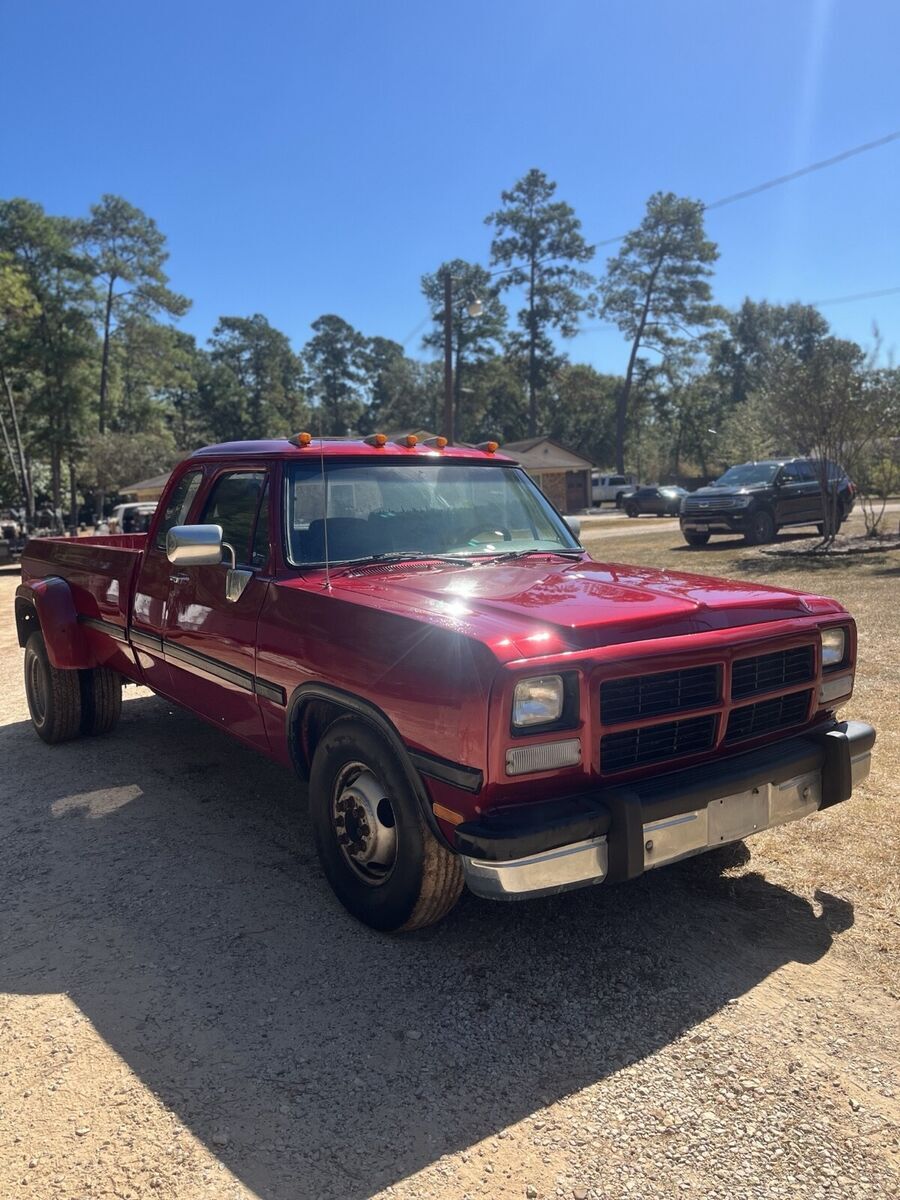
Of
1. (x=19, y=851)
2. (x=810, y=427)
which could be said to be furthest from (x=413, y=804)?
(x=810, y=427)

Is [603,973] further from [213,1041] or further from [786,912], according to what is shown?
[213,1041]

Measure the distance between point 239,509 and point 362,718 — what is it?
5.24ft

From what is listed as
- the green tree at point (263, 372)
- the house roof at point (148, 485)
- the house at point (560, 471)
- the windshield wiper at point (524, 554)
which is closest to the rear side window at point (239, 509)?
the windshield wiper at point (524, 554)

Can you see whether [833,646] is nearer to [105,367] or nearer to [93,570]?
[93,570]

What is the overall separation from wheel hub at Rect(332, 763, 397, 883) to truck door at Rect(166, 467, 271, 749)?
73 cm

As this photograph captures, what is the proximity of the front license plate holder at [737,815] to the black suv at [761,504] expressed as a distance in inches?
647

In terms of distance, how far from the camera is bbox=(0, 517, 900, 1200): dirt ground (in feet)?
7.48

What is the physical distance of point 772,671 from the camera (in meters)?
3.36

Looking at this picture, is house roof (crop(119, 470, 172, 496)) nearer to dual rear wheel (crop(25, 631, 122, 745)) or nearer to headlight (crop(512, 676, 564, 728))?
dual rear wheel (crop(25, 631, 122, 745))

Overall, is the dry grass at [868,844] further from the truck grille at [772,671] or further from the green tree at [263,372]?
the green tree at [263,372]

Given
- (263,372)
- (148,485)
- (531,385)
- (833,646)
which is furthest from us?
(263,372)

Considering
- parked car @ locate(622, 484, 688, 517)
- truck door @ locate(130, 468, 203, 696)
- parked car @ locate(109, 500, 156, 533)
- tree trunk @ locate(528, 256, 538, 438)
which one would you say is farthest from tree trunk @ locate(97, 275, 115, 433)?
truck door @ locate(130, 468, 203, 696)

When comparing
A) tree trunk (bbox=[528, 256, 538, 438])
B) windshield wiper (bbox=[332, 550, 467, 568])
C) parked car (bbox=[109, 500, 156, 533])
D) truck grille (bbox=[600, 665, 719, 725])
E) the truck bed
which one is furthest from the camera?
tree trunk (bbox=[528, 256, 538, 438])

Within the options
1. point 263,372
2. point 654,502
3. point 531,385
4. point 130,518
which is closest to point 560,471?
point 654,502
